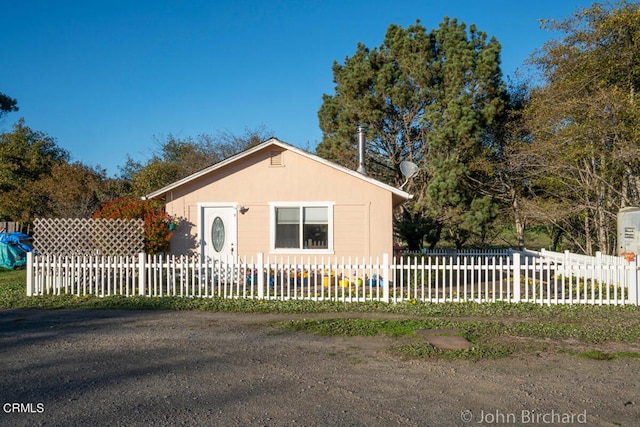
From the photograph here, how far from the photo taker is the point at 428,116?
20.9 m

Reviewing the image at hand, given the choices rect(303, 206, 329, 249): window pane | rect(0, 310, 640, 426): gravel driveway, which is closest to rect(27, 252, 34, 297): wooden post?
rect(0, 310, 640, 426): gravel driveway

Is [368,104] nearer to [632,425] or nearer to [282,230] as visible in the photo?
[282,230]

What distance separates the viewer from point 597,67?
15.6 meters

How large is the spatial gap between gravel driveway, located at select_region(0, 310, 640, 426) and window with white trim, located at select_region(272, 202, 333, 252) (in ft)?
19.8

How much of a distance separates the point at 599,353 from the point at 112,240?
1097 centimetres

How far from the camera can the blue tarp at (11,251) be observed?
1955cm

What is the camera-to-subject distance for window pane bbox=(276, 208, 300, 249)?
14016mm

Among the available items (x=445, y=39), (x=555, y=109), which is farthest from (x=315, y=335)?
(x=445, y=39)

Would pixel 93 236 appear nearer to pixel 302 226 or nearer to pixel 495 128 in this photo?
pixel 302 226

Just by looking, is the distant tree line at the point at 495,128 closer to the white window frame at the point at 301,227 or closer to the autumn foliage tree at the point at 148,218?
the white window frame at the point at 301,227

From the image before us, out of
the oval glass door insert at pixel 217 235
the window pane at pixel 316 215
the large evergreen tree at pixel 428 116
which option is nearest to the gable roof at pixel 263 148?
the window pane at pixel 316 215

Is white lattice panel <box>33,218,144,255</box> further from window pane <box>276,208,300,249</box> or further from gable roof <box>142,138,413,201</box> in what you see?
window pane <box>276,208,300,249</box>

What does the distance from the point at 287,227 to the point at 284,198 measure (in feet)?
2.66

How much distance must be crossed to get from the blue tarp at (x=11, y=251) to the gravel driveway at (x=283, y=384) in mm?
13606
